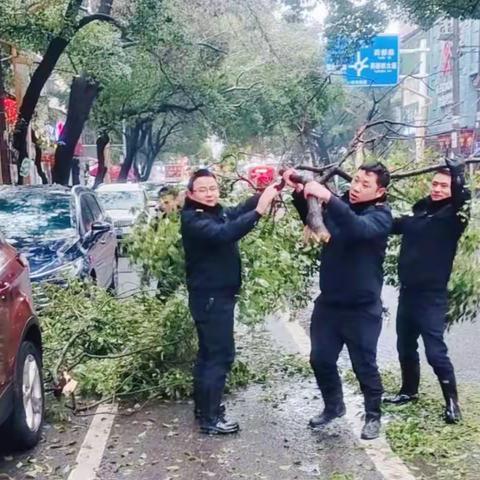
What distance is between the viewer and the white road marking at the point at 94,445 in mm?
4414

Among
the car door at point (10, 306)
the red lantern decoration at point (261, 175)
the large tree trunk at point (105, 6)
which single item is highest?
the large tree trunk at point (105, 6)

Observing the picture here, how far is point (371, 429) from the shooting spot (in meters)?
4.80

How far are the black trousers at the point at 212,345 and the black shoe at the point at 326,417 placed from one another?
62 cm

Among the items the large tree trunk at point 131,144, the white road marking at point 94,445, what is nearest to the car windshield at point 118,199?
the large tree trunk at point 131,144

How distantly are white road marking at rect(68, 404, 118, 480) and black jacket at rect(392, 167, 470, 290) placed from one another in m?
2.14

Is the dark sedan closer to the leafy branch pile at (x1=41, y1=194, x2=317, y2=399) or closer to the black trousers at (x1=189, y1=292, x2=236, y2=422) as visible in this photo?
the leafy branch pile at (x1=41, y1=194, x2=317, y2=399)

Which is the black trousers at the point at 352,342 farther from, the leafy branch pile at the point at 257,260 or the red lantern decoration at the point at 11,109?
the red lantern decoration at the point at 11,109

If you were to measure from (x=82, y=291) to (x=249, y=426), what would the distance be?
2425 mm

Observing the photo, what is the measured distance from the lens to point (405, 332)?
520 centimetres

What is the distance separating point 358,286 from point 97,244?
5266mm

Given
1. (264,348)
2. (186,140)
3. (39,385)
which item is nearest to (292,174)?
(39,385)

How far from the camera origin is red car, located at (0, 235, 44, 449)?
14.1 feet

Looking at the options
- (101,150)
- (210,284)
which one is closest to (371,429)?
(210,284)

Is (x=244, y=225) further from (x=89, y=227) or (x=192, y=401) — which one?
(x=89, y=227)
